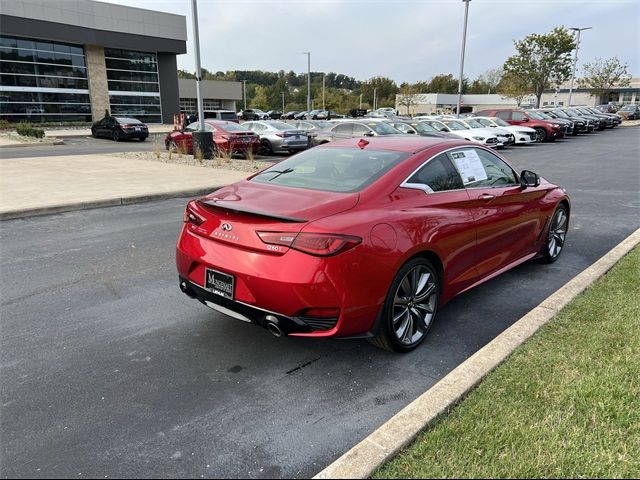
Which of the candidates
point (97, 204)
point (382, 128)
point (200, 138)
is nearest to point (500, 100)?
point (382, 128)

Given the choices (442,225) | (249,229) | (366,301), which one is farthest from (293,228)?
(442,225)

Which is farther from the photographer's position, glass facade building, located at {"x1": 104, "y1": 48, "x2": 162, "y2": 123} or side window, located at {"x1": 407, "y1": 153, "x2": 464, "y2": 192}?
glass facade building, located at {"x1": 104, "y1": 48, "x2": 162, "y2": 123}

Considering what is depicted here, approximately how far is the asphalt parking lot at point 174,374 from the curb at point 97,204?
248cm

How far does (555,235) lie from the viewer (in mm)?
5984

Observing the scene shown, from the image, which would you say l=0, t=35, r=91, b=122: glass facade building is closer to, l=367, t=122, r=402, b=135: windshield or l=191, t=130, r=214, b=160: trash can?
l=191, t=130, r=214, b=160: trash can

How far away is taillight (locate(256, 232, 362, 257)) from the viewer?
311cm

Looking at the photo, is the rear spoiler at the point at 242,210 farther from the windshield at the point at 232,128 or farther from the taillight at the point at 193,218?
the windshield at the point at 232,128

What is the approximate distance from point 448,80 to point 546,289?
370ft

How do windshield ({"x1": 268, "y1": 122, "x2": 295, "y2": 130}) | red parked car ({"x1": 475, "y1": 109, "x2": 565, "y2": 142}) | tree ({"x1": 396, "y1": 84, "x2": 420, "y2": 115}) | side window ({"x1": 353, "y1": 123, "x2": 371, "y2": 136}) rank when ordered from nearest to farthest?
side window ({"x1": 353, "y1": 123, "x2": 371, "y2": 136}) → windshield ({"x1": 268, "y1": 122, "x2": 295, "y2": 130}) → red parked car ({"x1": 475, "y1": 109, "x2": 565, "y2": 142}) → tree ({"x1": 396, "y1": 84, "x2": 420, "y2": 115})

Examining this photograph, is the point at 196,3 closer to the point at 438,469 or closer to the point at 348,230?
the point at 348,230

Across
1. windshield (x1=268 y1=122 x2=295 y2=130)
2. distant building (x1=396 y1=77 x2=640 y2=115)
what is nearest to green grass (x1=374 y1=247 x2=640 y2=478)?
windshield (x1=268 y1=122 x2=295 y2=130)

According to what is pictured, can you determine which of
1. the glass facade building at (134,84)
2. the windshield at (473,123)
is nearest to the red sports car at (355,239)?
the windshield at (473,123)

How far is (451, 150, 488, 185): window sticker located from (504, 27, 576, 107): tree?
4828cm

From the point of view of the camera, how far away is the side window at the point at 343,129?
19191mm
